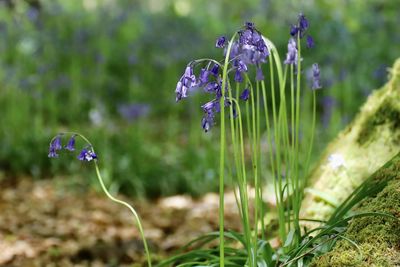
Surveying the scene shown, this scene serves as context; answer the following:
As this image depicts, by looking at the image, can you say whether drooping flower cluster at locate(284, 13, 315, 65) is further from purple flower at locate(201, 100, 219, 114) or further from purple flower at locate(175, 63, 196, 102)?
purple flower at locate(175, 63, 196, 102)

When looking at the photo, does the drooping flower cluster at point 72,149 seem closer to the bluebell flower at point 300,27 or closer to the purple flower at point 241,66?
the purple flower at point 241,66

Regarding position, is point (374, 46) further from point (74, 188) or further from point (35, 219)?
point (35, 219)

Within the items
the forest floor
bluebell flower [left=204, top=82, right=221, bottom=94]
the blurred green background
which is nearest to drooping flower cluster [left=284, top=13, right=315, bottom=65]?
bluebell flower [left=204, top=82, right=221, bottom=94]

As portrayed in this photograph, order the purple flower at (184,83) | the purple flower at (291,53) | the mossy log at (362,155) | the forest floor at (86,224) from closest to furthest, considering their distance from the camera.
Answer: the purple flower at (184,83) < the purple flower at (291,53) < the mossy log at (362,155) < the forest floor at (86,224)

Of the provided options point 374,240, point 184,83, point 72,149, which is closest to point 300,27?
point 184,83

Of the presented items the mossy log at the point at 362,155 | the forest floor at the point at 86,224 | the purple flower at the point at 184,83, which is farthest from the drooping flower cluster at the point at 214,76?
the forest floor at the point at 86,224

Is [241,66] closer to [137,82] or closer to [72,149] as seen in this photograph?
[72,149]
